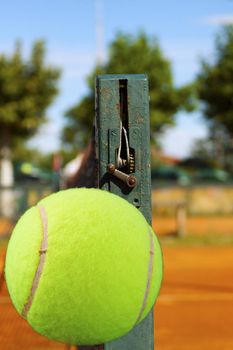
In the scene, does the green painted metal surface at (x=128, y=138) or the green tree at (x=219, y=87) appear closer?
the green painted metal surface at (x=128, y=138)

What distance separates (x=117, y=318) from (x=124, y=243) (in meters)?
0.25

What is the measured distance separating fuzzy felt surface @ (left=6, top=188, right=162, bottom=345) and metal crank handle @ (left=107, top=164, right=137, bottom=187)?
0.88ft

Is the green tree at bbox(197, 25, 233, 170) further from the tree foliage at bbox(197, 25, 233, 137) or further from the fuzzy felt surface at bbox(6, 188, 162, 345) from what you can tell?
the fuzzy felt surface at bbox(6, 188, 162, 345)

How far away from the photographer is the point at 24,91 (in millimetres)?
27812

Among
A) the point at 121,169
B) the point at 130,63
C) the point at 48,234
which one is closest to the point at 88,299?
the point at 48,234

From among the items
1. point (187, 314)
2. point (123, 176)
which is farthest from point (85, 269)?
point (187, 314)

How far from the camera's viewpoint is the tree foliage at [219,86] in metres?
29.0

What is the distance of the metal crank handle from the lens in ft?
8.27

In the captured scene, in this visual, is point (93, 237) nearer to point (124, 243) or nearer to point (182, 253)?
point (124, 243)

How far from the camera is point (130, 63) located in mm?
30234

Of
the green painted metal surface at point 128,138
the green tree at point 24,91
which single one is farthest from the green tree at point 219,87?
the green painted metal surface at point 128,138

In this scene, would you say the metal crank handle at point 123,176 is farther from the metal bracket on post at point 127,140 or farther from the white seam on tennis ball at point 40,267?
the white seam on tennis ball at point 40,267

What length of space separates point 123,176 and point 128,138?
158mm

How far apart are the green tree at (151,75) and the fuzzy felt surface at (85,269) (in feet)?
92.6
